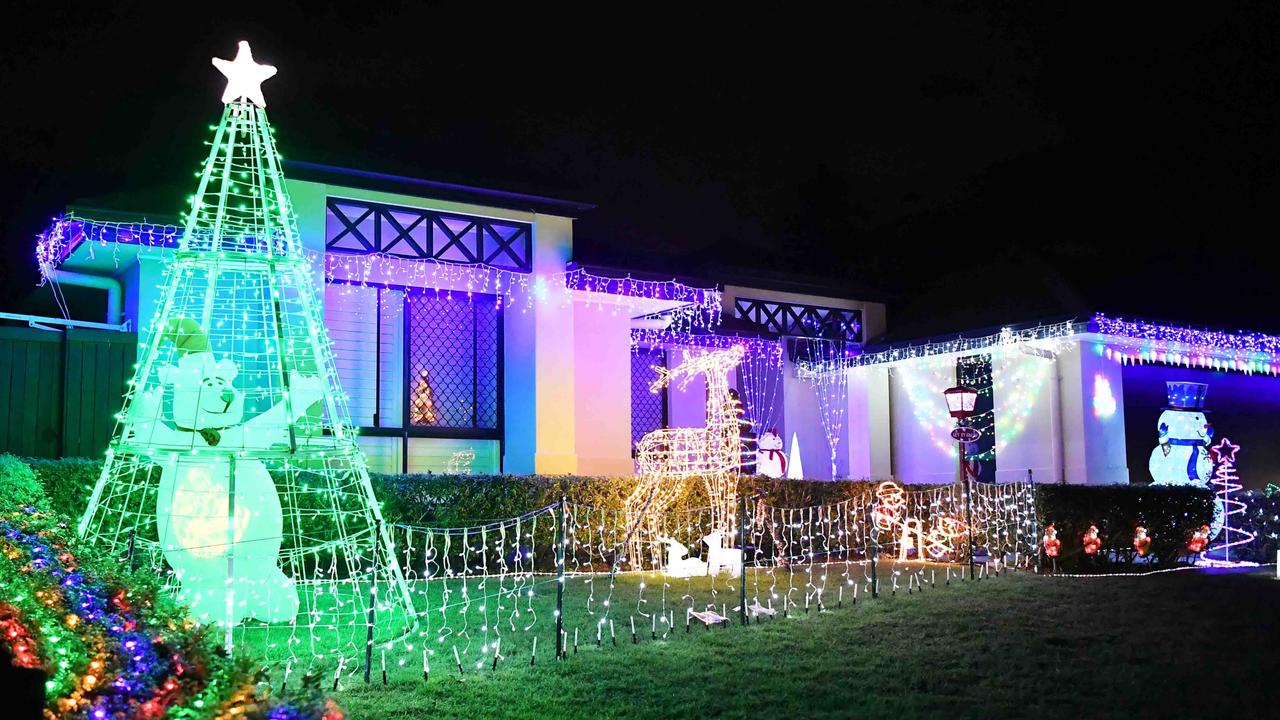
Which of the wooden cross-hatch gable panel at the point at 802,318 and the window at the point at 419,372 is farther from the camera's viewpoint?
the wooden cross-hatch gable panel at the point at 802,318

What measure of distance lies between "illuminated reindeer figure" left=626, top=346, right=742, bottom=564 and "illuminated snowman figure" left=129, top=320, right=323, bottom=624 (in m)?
5.44

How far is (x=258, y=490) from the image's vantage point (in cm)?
980

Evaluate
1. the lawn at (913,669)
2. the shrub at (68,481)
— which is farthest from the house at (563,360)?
the lawn at (913,669)

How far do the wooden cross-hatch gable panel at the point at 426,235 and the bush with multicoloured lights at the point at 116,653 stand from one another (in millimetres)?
11641

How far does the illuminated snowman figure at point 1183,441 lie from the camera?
834 inches

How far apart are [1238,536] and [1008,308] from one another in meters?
6.09

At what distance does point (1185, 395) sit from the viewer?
22.2 metres

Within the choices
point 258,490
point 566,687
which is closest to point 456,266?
point 258,490

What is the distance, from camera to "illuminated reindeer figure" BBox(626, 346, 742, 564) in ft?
47.8

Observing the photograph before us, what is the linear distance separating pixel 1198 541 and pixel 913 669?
33.6 feet

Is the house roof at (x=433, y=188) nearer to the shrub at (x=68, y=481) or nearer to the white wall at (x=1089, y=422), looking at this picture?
the shrub at (x=68, y=481)

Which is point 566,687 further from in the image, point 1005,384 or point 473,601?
point 1005,384

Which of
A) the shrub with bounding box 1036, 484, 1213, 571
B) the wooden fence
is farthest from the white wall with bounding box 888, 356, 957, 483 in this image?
the wooden fence

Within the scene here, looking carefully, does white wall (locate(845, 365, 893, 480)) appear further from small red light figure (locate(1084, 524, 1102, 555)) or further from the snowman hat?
small red light figure (locate(1084, 524, 1102, 555))
